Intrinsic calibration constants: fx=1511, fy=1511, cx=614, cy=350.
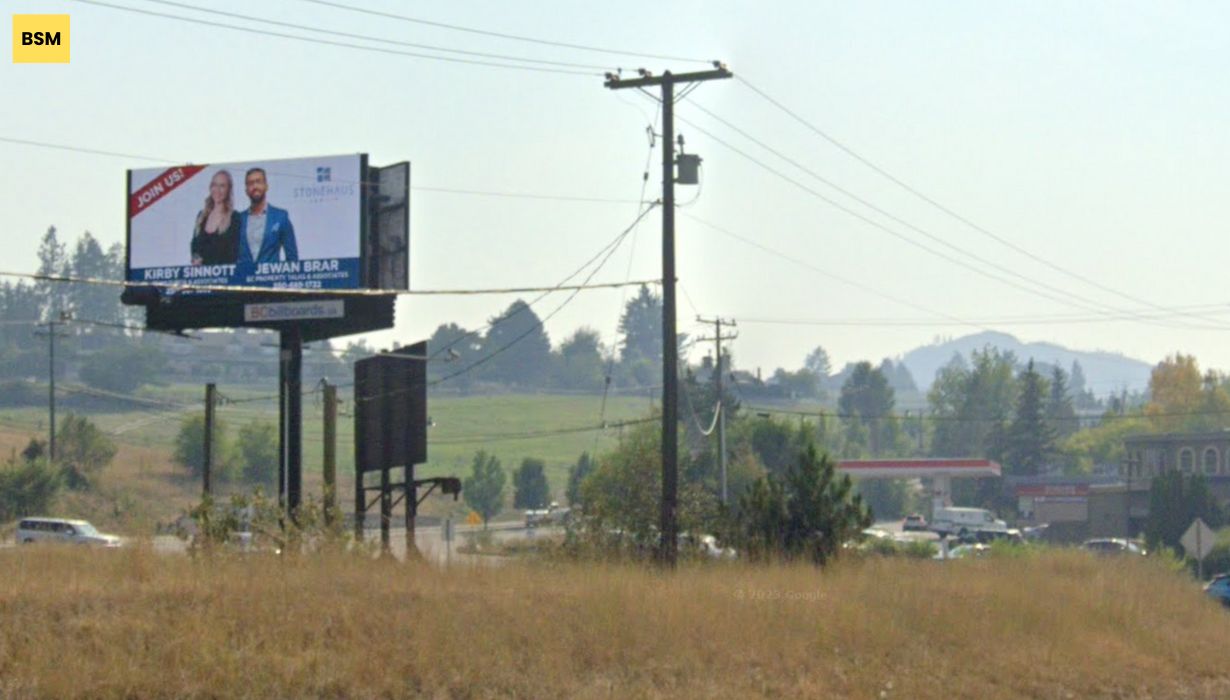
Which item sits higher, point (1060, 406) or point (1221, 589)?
point (1060, 406)

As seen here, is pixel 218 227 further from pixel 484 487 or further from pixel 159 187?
pixel 484 487

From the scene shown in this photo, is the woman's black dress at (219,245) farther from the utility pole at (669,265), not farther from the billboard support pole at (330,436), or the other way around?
the utility pole at (669,265)

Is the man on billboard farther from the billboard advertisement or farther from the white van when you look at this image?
the white van

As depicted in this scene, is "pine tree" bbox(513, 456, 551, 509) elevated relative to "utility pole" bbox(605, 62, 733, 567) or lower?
lower

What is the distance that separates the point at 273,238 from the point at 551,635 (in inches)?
773

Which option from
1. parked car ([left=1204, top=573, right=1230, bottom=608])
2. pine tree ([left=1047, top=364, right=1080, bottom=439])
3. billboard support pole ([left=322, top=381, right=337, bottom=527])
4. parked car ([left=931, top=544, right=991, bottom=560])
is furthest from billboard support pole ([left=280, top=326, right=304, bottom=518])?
pine tree ([left=1047, top=364, right=1080, bottom=439])

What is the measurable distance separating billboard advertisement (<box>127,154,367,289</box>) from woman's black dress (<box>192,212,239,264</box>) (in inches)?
0.9

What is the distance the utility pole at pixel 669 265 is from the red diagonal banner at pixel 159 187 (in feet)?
36.6

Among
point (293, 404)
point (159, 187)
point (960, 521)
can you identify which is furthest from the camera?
point (960, 521)

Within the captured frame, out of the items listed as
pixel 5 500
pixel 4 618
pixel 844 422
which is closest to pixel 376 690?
pixel 4 618

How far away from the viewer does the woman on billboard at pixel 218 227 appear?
115 ft

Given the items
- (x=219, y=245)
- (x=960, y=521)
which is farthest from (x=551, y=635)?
(x=960, y=521)

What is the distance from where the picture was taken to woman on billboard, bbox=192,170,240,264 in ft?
115

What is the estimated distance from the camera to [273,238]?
34812mm
